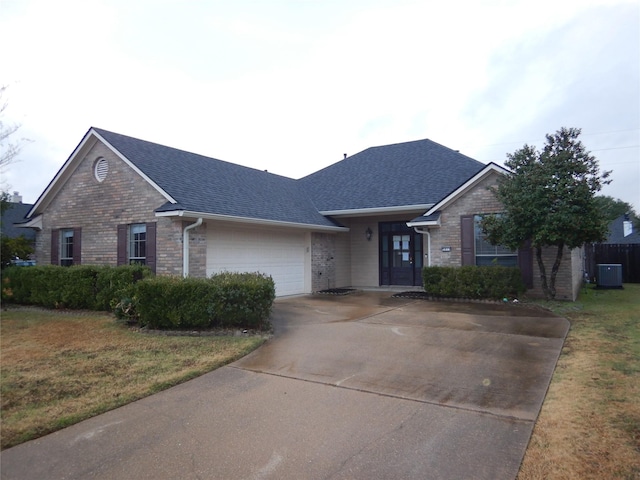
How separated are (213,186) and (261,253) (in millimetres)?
2662

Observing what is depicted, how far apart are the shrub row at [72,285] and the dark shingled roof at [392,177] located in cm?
892

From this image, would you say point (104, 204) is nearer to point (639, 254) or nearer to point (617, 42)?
point (617, 42)

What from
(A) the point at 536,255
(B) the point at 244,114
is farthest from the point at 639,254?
(B) the point at 244,114

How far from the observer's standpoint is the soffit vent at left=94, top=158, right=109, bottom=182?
41.7 ft

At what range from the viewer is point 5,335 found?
27.9 feet

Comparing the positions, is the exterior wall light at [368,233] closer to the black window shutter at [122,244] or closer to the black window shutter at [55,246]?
the black window shutter at [122,244]

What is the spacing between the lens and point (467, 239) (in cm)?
1320

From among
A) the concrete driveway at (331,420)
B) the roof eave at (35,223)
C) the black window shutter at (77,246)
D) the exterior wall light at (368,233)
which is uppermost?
the roof eave at (35,223)

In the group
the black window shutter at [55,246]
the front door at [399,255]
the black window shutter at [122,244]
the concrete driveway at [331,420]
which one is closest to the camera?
the concrete driveway at [331,420]

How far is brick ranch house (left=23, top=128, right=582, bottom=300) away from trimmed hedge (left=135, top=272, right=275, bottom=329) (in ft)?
8.47

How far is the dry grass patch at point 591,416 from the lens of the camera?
10.6 ft

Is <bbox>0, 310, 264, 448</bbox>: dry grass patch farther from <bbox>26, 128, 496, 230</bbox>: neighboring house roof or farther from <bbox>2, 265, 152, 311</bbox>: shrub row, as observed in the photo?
<bbox>26, 128, 496, 230</bbox>: neighboring house roof

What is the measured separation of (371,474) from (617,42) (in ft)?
44.4

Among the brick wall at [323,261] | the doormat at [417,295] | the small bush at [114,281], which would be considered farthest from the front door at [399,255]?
the small bush at [114,281]
